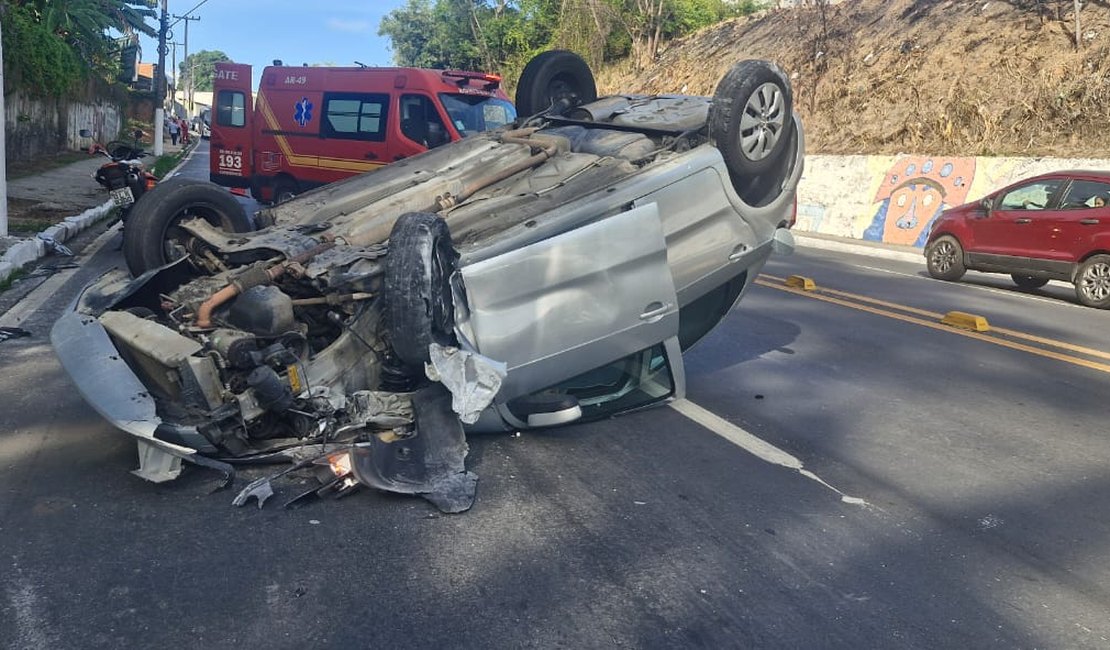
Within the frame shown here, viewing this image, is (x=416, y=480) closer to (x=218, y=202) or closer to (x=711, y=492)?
(x=711, y=492)

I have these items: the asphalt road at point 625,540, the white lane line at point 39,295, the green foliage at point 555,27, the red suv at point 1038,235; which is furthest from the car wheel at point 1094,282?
the green foliage at point 555,27

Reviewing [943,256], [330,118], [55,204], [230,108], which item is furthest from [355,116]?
[943,256]

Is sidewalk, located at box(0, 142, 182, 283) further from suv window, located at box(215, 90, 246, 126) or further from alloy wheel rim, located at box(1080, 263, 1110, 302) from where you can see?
alloy wheel rim, located at box(1080, 263, 1110, 302)

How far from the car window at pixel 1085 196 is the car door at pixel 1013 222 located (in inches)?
6.8

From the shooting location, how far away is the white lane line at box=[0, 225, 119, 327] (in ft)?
24.2

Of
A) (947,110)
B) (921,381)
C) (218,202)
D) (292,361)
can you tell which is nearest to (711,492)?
(292,361)

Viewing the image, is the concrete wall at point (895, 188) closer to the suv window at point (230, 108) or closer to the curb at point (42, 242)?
the suv window at point (230, 108)

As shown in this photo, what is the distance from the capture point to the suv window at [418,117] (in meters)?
13.4

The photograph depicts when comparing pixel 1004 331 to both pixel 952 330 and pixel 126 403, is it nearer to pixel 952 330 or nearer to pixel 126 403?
pixel 952 330

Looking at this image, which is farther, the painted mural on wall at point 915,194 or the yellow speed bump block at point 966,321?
the painted mural on wall at point 915,194

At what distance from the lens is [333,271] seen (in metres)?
4.53

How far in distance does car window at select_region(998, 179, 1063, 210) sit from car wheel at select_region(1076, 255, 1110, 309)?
117 centimetres

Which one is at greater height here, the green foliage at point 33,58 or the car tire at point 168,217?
the green foliage at point 33,58

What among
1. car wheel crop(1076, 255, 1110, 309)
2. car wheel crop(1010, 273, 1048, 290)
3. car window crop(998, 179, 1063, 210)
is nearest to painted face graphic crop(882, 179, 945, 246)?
car wheel crop(1010, 273, 1048, 290)
